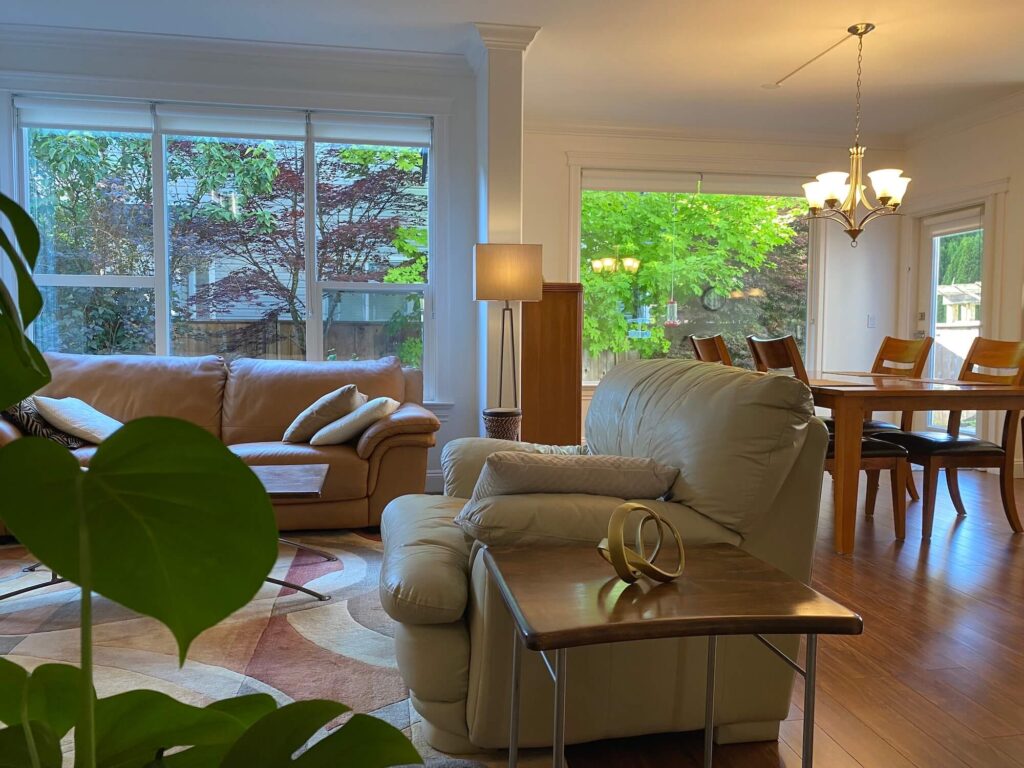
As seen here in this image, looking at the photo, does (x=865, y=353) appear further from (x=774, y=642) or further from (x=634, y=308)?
(x=774, y=642)

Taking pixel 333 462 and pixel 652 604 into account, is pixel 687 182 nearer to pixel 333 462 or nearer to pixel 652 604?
pixel 333 462

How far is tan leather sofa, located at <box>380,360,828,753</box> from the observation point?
5.32 feet

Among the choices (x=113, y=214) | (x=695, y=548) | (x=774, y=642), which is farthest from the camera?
(x=113, y=214)

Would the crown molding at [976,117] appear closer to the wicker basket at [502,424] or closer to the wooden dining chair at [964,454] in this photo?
the wooden dining chair at [964,454]

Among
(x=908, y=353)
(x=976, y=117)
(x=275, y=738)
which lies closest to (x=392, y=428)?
(x=908, y=353)

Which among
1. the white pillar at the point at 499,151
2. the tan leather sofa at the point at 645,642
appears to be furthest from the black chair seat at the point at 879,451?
the tan leather sofa at the point at 645,642

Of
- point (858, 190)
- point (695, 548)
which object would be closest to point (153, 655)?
point (695, 548)

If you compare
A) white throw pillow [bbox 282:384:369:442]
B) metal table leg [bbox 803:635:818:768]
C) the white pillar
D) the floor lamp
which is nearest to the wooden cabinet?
the white pillar

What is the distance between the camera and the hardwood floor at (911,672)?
172 cm

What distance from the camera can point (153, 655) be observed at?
7.24 ft

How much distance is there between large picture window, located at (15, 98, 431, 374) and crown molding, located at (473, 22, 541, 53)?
29.9 inches

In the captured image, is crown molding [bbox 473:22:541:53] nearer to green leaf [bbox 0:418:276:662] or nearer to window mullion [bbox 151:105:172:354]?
window mullion [bbox 151:105:172:354]

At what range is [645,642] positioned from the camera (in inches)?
64.4

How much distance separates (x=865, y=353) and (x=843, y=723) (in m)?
5.10
